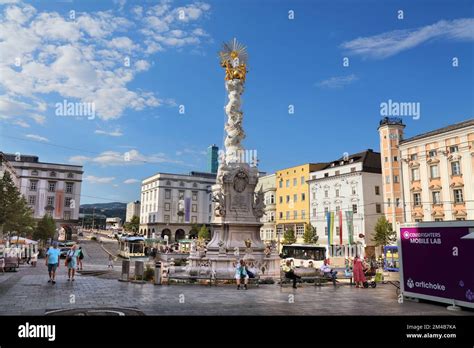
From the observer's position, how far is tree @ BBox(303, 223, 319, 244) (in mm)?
63875

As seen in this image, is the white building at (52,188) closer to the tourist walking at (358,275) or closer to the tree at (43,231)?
the tree at (43,231)

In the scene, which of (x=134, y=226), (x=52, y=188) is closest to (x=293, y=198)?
(x=52, y=188)

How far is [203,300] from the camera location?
14.5m

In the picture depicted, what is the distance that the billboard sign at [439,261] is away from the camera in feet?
43.6

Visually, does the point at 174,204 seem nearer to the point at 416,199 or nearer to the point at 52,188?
the point at 52,188

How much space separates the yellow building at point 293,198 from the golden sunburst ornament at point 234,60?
4181 cm

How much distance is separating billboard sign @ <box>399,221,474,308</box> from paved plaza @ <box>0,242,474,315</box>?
594 mm

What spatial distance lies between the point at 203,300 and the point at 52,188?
93.6 m

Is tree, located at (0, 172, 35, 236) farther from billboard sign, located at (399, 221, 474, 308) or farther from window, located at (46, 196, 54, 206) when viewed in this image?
window, located at (46, 196, 54, 206)

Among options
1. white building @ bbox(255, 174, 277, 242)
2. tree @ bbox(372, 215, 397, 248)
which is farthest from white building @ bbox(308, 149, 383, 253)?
white building @ bbox(255, 174, 277, 242)

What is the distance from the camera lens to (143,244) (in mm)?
63469

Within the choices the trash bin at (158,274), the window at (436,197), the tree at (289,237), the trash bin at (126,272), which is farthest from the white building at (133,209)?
the trash bin at (158,274)
